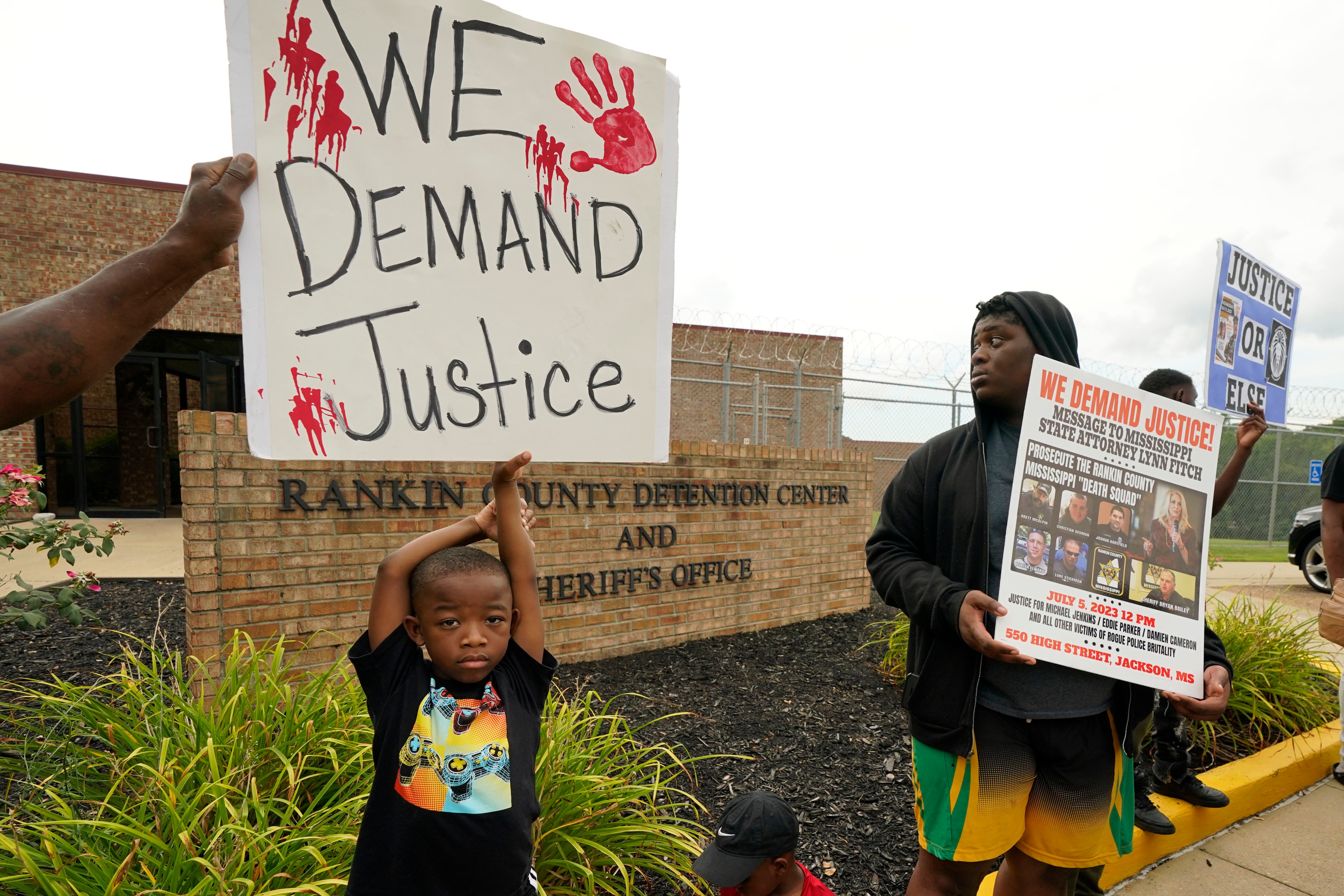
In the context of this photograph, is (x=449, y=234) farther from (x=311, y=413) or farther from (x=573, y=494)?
(x=573, y=494)

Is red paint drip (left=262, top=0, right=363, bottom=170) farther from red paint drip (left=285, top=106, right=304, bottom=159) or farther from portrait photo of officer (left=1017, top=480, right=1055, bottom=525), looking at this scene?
portrait photo of officer (left=1017, top=480, right=1055, bottom=525)

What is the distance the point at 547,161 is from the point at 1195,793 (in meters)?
3.59

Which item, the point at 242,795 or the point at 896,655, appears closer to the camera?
the point at 242,795

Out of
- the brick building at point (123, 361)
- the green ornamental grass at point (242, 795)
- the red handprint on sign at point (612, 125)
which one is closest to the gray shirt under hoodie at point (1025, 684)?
the green ornamental grass at point (242, 795)

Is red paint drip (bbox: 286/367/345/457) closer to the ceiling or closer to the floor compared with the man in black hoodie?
closer to the ceiling

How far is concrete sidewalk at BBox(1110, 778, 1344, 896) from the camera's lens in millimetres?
2703

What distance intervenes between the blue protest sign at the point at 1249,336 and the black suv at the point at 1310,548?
22.9ft

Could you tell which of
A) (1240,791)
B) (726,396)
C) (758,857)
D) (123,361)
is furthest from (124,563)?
(1240,791)

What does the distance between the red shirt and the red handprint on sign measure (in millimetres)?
1714

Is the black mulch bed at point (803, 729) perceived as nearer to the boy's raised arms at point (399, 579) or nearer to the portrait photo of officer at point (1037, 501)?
the portrait photo of officer at point (1037, 501)

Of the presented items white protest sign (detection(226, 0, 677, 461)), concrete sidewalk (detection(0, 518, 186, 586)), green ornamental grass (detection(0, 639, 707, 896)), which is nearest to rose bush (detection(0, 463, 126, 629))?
green ornamental grass (detection(0, 639, 707, 896))

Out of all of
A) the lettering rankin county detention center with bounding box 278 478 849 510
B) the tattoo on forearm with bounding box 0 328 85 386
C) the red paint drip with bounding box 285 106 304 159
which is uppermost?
the red paint drip with bounding box 285 106 304 159

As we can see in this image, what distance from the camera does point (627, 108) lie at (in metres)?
1.74

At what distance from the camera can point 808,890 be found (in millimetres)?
1672
